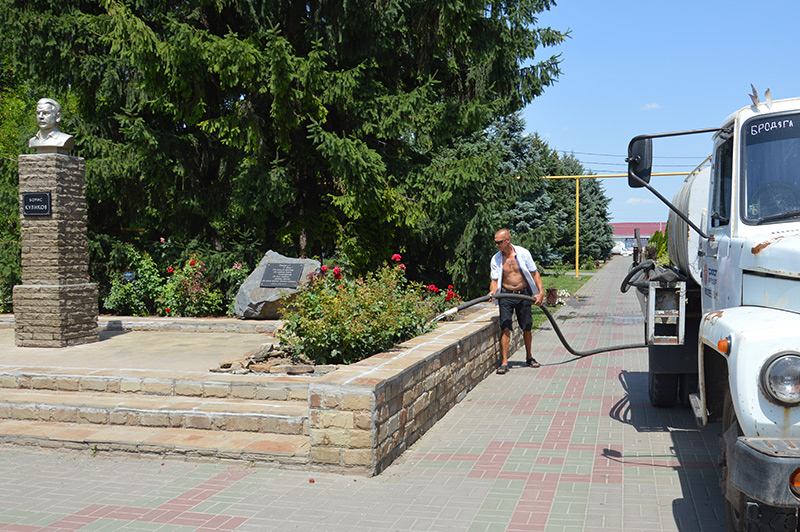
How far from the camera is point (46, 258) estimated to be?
10828 millimetres

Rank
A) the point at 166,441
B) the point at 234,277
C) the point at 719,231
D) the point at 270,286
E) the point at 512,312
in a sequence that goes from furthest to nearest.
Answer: the point at 234,277 → the point at 270,286 → the point at 512,312 → the point at 166,441 → the point at 719,231

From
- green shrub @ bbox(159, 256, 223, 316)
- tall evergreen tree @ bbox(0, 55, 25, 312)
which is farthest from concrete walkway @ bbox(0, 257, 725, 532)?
tall evergreen tree @ bbox(0, 55, 25, 312)

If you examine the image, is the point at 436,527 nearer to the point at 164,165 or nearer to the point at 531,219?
the point at 164,165

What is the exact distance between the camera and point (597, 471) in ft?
19.6

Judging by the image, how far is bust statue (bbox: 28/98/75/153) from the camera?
35.9 feet

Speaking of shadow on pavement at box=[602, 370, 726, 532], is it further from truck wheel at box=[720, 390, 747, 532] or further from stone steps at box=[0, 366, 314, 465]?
stone steps at box=[0, 366, 314, 465]

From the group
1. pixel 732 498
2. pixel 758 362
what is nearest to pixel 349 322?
pixel 732 498

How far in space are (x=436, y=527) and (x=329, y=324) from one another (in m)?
3.82

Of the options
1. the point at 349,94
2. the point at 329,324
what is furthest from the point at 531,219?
the point at 329,324

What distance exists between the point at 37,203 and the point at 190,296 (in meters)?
4.04

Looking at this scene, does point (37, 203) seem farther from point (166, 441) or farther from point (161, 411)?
point (166, 441)

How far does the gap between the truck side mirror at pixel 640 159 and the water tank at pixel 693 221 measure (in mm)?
1626

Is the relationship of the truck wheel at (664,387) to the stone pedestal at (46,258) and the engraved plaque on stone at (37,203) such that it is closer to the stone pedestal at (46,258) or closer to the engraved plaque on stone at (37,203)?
the stone pedestal at (46,258)

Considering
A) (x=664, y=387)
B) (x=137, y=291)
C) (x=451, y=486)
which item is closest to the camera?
(x=451, y=486)
